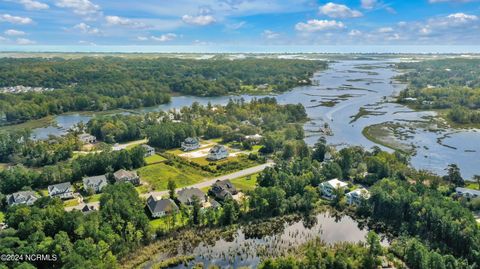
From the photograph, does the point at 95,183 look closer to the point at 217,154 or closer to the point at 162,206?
the point at 162,206

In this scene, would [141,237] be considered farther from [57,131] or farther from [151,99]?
[151,99]

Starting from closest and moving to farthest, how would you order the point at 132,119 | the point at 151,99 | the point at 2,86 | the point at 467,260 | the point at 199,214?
the point at 467,260 < the point at 199,214 < the point at 132,119 < the point at 151,99 < the point at 2,86

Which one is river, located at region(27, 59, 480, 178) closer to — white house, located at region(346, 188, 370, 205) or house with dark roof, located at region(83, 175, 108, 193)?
white house, located at region(346, 188, 370, 205)

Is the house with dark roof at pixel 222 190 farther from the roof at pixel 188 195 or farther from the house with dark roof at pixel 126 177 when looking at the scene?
the house with dark roof at pixel 126 177

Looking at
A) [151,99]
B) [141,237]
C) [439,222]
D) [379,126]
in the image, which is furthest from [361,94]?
[141,237]

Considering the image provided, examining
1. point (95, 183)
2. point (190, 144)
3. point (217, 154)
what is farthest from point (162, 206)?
point (190, 144)

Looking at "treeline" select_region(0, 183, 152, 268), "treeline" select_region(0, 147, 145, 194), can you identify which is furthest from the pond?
"treeline" select_region(0, 147, 145, 194)
